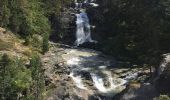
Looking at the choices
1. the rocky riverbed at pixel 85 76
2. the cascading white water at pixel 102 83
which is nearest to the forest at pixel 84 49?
the rocky riverbed at pixel 85 76

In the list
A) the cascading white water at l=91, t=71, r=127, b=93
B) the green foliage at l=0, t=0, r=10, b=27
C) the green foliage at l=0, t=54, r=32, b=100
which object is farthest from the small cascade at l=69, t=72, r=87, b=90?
the green foliage at l=0, t=0, r=10, b=27

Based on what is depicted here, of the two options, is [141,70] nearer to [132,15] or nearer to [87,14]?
[132,15]

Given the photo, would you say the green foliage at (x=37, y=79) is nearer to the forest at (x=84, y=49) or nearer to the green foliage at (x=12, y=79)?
the forest at (x=84, y=49)

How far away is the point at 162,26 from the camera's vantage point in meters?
47.7

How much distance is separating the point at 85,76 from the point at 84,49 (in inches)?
504

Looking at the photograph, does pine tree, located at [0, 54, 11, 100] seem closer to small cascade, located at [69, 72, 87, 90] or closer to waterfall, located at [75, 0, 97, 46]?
small cascade, located at [69, 72, 87, 90]

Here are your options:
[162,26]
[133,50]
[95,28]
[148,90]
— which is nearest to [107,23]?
[95,28]

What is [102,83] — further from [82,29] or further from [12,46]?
[82,29]

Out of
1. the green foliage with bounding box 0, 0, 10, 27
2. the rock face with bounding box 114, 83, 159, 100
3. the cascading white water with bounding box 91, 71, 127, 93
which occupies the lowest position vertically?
the cascading white water with bounding box 91, 71, 127, 93

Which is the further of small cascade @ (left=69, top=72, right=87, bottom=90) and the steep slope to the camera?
the steep slope

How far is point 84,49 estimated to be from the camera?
60031mm

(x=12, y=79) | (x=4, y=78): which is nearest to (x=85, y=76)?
(x=12, y=79)

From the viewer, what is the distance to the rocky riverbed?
140 ft

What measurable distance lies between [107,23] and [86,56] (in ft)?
34.9
